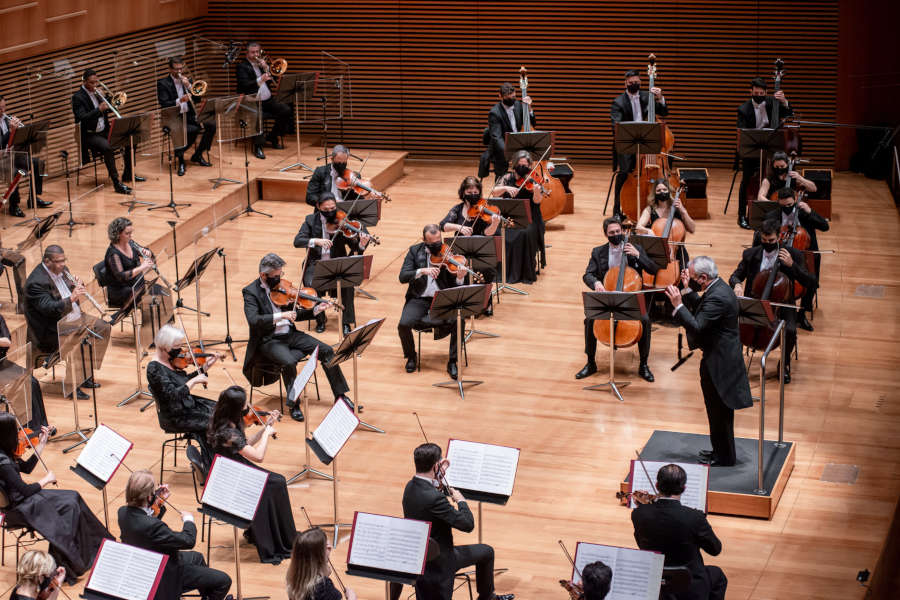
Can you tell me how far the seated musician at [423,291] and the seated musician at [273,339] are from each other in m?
0.88

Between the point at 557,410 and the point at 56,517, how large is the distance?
3.81 m

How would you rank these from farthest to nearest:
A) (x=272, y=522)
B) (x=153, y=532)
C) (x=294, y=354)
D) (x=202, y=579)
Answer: (x=294, y=354) < (x=272, y=522) < (x=202, y=579) < (x=153, y=532)

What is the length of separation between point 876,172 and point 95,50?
30.9ft

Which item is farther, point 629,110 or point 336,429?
point 629,110

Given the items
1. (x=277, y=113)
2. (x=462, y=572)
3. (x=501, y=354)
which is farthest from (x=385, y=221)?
(x=462, y=572)

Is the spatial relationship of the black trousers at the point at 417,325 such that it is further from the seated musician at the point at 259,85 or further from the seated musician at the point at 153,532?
the seated musician at the point at 259,85

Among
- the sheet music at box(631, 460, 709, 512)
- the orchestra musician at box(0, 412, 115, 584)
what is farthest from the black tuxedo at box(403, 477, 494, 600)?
the orchestra musician at box(0, 412, 115, 584)

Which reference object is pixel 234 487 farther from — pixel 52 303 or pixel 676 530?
pixel 52 303

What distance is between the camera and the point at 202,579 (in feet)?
20.1

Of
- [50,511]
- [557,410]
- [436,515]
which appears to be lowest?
[557,410]

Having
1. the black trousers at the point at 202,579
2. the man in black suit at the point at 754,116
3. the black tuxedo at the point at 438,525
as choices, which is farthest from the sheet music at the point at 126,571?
the man in black suit at the point at 754,116

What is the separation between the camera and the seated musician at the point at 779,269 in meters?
9.30

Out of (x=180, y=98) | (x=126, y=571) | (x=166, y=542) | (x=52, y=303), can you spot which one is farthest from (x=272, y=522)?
(x=180, y=98)

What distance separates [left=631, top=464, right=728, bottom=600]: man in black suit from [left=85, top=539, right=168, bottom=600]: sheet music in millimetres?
2281
